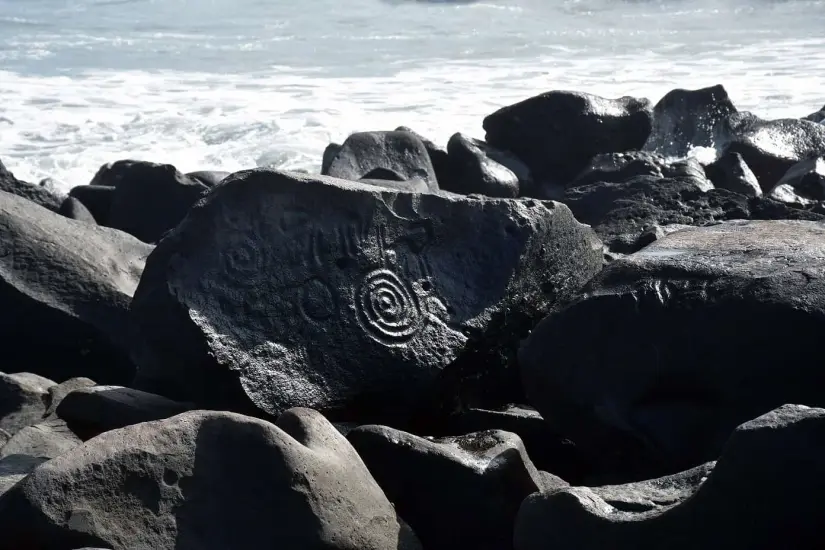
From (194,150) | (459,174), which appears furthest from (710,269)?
(194,150)

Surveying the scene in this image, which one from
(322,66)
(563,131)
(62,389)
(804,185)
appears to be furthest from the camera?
(322,66)

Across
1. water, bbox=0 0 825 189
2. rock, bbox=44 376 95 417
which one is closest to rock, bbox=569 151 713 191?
rock, bbox=44 376 95 417

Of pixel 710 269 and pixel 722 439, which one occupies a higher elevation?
pixel 710 269

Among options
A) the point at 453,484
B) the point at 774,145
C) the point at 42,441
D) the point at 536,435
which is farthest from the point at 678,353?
the point at 774,145

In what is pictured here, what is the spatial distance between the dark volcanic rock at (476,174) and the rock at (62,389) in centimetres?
275

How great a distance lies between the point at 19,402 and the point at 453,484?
138 cm

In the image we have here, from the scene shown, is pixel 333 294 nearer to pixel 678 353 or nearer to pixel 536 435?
pixel 536 435

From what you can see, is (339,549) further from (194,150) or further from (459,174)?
(194,150)

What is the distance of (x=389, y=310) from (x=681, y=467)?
890mm

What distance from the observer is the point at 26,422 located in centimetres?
312

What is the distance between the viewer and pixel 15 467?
8.59 feet

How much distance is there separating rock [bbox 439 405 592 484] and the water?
6236mm

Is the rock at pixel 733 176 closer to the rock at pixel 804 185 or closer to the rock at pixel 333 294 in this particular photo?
the rock at pixel 804 185

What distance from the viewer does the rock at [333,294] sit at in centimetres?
298
